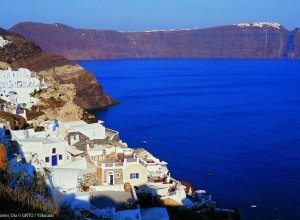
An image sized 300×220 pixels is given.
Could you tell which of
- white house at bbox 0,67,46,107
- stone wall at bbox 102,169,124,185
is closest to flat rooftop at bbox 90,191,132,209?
stone wall at bbox 102,169,124,185

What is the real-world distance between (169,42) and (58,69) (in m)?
139

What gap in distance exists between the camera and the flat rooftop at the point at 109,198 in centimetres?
1027

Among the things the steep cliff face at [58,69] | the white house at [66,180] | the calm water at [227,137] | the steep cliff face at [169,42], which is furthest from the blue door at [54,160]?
the steep cliff face at [169,42]

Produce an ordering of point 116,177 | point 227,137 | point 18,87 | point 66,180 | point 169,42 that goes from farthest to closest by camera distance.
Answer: point 169,42, point 227,137, point 18,87, point 116,177, point 66,180

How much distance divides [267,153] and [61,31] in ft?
507

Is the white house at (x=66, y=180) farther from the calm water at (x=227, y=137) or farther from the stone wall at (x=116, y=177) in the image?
the calm water at (x=227, y=137)

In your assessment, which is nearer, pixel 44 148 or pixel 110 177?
pixel 110 177

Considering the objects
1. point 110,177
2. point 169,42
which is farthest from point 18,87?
point 169,42

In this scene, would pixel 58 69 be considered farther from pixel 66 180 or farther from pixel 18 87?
pixel 66 180

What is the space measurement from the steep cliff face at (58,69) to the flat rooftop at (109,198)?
31188 millimetres

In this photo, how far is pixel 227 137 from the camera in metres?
29.4

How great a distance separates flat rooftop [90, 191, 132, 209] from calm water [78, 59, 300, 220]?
5.82m

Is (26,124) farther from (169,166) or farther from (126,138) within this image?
(126,138)

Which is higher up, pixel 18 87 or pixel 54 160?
pixel 18 87
